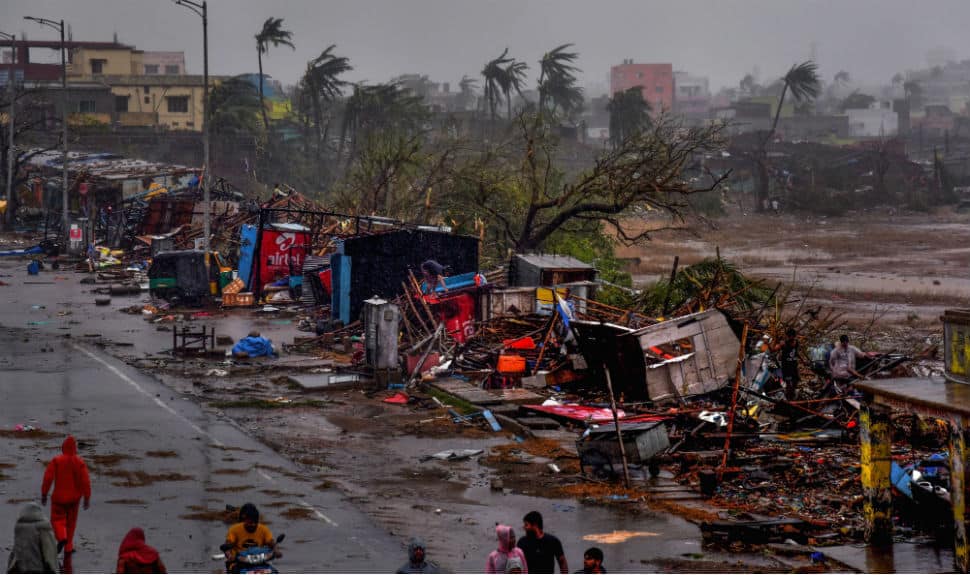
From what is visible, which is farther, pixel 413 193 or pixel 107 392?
pixel 413 193

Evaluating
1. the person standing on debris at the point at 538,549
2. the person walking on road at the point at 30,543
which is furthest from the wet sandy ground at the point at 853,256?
the person walking on road at the point at 30,543

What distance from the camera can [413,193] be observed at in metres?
44.2

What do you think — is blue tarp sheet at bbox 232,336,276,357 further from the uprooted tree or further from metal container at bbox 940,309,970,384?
metal container at bbox 940,309,970,384

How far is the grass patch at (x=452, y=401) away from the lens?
21469 mm

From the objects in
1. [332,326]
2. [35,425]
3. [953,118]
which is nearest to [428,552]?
[35,425]

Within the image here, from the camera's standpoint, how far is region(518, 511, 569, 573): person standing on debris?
11.0 meters

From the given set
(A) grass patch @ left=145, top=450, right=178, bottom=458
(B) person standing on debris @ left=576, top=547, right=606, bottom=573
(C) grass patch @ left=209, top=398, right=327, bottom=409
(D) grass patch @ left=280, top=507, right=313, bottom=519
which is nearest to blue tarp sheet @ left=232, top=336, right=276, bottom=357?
(C) grass patch @ left=209, top=398, right=327, bottom=409

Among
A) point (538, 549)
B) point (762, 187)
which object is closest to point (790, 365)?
point (538, 549)

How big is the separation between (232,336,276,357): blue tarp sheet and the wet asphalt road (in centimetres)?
246

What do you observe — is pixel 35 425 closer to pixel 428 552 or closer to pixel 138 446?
pixel 138 446

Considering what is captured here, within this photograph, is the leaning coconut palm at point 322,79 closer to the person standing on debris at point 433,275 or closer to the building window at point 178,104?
the building window at point 178,104

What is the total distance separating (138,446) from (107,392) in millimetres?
4868

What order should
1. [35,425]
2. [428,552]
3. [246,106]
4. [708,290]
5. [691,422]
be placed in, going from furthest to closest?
1. [246,106]
2. [708,290]
3. [35,425]
4. [691,422]
5. [428,552]

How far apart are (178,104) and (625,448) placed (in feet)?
286
